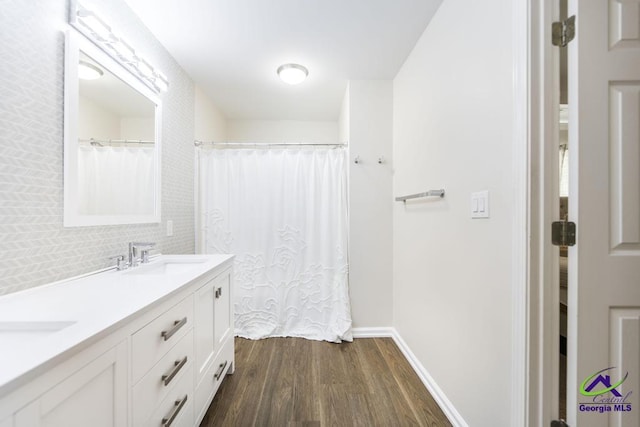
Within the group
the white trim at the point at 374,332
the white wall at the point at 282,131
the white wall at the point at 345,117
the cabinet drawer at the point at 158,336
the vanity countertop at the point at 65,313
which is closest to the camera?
the vanity countertop at the point at 65,313

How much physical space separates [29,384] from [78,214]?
3.06 ft

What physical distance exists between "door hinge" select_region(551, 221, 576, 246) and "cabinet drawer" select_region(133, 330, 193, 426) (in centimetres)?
148

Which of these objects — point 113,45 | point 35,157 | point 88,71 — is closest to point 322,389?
point 35,157

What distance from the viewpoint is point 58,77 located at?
3.59ft

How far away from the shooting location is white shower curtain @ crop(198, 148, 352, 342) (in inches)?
90.7

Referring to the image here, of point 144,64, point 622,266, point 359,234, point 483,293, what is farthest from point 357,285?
point 144,64

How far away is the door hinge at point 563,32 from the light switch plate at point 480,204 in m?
0.57

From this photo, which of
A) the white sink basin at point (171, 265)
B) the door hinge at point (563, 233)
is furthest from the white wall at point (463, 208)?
the white sink basin at point (171, 265)

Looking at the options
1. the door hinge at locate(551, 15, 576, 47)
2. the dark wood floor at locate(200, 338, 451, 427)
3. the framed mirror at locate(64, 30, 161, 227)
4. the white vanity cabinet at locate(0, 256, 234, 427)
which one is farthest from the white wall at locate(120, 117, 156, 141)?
the door hinge at locate(551, 15, 576, 47)

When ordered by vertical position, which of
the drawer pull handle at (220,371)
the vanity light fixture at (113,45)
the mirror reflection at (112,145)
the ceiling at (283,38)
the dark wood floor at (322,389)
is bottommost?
the dark wood floor at (322,389)

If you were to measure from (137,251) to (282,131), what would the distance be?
2431 mm

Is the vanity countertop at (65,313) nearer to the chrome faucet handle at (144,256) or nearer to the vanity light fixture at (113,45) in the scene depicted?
the chrome faucet handle at (144,256)

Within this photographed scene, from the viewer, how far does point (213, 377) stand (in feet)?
4.71

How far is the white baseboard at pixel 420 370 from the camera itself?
135 cm
